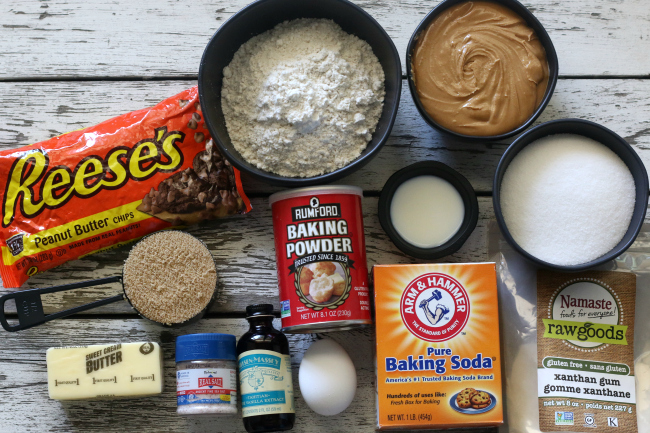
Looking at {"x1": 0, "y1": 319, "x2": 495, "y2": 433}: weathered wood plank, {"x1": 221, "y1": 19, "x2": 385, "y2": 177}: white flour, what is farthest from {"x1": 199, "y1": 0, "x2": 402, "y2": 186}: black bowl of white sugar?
{"x1": 0, "y1": 319, "x2": 495, "y2": 433}: weathered wood plank


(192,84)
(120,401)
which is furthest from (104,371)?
(192,84)

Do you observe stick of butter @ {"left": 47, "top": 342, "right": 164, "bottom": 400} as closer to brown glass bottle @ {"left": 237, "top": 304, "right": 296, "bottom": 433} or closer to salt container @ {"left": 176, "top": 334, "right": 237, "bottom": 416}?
salt container @ {"left": 176, "top": 334, "right": 237, "bottom": 416}

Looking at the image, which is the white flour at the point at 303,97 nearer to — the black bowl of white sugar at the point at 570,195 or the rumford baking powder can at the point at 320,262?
the rumford baking powder can at the point at 320,262

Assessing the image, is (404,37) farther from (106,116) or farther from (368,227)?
(106,116)

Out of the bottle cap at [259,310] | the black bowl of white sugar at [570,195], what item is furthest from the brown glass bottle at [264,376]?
the black bowl of white sugar at [570,195]

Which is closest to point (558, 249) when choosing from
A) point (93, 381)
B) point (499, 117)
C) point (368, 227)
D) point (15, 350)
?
point (499, 117)

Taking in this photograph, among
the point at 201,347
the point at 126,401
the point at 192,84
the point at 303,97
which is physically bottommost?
the point at 126,401

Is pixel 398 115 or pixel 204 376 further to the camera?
pixel 398 115

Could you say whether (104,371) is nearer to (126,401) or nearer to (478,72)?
(126,401)

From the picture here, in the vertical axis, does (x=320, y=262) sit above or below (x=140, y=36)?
below
